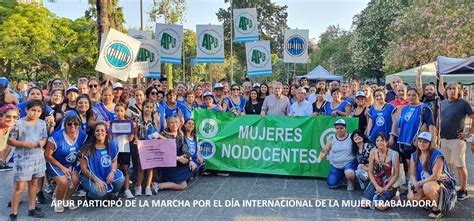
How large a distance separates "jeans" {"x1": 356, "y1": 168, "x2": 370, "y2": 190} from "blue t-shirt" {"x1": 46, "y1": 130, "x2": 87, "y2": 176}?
4304 mm

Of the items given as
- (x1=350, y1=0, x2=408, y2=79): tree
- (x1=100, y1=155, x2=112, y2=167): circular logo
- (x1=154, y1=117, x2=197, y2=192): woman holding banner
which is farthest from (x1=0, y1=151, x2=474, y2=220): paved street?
(x1=350, y1=0, x2=408, y2=79): tree

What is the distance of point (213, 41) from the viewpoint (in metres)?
10.4

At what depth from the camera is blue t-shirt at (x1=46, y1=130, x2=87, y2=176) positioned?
527 cm

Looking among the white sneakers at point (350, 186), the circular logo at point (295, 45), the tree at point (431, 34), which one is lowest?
the white sneakers at point (350, 186)

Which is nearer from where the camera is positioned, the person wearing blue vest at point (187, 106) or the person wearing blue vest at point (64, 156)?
the person wearing blue vest at point (64, 156)

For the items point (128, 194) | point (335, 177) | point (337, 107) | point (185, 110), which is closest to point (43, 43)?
point (185, 110)

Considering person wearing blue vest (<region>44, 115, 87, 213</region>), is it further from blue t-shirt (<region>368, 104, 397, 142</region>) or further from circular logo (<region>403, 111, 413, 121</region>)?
circular logo (<region>403, 111, 413, 121</region>)

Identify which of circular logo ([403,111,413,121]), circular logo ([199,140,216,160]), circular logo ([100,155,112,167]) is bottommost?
circular logo ([199,140,216,160])

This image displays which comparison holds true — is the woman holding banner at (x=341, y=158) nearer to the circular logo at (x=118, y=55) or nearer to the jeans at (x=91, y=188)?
the jeans at (x=91, y=188)

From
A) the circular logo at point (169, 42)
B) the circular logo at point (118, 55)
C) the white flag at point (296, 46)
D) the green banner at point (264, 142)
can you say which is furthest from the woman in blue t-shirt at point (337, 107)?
the circular logo at point (169, 42)

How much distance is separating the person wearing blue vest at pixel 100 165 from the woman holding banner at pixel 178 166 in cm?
99

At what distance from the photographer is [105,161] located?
546cm

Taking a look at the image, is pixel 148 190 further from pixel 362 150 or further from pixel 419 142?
pixel 419 142

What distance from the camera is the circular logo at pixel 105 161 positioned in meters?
5.45
